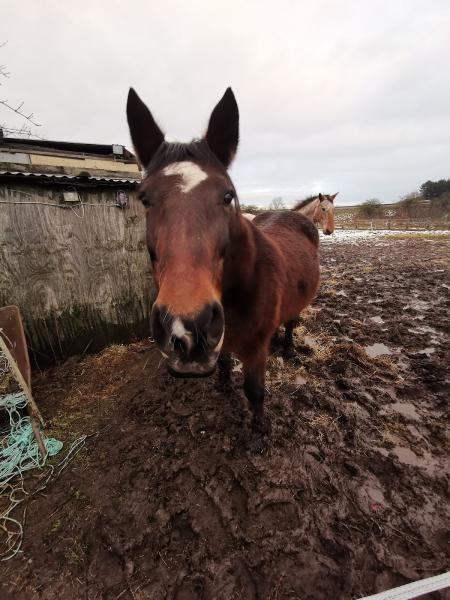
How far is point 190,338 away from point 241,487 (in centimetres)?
192

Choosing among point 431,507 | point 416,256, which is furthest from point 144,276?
point 416,256

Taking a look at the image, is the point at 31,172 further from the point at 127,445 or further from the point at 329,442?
the point at 329,442

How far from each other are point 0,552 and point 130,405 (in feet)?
5.23

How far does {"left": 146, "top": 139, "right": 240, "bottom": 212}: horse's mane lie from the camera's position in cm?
183

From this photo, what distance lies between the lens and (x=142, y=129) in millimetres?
2148

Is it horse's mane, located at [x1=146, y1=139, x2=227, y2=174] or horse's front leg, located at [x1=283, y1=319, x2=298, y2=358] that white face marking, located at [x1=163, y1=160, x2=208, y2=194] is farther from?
horse's front leg, located at [x1=283, y1=319, x2=298, y2=358]

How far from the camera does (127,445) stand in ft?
9.25

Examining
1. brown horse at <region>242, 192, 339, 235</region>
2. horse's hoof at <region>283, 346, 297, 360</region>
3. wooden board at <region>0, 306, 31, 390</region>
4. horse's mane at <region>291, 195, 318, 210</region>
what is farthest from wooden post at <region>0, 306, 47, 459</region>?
brown horse at <region>242, 192, 339, 235</region>

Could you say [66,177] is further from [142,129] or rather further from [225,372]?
[225,372]

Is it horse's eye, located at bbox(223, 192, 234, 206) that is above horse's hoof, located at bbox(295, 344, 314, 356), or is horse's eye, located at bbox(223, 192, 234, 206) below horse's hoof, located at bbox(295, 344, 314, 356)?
above

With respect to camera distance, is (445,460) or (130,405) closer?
(445,460)

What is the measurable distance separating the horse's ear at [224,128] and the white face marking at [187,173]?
0.43 meters

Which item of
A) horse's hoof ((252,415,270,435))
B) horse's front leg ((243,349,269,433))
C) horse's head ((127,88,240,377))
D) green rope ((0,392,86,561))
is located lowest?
green rope ((0,392,86,561))

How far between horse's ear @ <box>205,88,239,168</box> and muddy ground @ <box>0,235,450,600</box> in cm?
284
